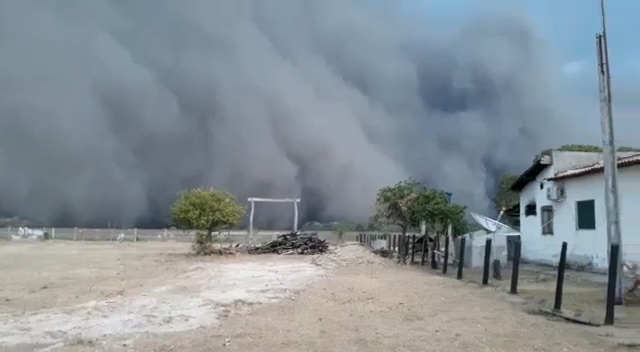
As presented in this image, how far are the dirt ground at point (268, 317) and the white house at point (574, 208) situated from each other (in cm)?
650

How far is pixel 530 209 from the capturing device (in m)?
26.5

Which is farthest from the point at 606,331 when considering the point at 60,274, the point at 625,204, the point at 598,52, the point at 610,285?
the point at 60,274

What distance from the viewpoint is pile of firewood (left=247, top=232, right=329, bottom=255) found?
31386mm

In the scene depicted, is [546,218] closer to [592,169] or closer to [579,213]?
[579,213]

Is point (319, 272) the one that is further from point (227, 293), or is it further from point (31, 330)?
point (31, 330)

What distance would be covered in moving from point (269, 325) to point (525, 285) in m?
9.35

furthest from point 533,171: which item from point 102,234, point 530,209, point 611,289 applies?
point 102,234

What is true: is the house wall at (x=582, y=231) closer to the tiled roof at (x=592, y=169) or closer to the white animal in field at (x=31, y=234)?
the tiled roof at (x=592, y=169)

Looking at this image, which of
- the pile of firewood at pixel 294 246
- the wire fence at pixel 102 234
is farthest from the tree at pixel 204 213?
the wire fence at pixel 102 234

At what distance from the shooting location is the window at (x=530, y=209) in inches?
1027

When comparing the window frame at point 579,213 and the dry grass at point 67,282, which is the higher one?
the window frame at point 579,213

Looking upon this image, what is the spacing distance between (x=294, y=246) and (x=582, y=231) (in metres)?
15.1

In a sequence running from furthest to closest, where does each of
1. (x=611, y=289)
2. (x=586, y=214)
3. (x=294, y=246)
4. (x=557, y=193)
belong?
1. (x=294, y=246)
2. (x=557, y=193)
3. (x=586, y=214)
4. (x=611, y=289)

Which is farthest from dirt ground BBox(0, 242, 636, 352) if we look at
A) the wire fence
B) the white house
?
the wire fence
